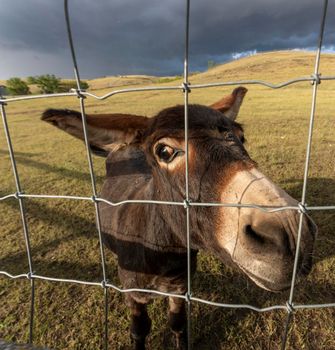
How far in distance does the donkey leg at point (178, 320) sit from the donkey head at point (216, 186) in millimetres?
1039

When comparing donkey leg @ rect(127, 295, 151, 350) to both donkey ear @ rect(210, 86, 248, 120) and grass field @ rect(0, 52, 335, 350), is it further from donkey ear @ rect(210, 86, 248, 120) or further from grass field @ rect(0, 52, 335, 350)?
donkey ear @ rect(210, 86, 248, 120)

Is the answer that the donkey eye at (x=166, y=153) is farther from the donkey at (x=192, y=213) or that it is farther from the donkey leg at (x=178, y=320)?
the donkey leg at (x=178, y=320)

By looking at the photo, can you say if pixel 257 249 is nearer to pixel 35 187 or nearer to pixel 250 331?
pixel 250 331

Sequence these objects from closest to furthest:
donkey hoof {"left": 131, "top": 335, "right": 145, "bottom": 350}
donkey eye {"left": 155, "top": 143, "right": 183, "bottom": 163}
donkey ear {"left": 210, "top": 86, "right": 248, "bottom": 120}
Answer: donkey eye {"left": 155, "top": 143, "right": 183, "bottom": 163} < donkey ear {"left": 210, "top": 86, "right": 248, "bottom": 120} < donkey hoof {"left": 131, "top": 335, "right": 145, "bottom": 350}

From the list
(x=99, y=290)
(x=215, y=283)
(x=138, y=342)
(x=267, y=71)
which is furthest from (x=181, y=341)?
(x=267, y=71)

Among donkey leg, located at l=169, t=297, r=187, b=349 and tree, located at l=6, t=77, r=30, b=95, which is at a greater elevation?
tree, located at l=6, t=77, r=30, b=95

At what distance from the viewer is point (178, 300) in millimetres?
2689

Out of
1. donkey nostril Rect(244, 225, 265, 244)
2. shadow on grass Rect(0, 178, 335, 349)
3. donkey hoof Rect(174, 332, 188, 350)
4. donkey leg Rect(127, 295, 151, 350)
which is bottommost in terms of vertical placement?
donkey hoof Rect(174, 332, 188, 350)

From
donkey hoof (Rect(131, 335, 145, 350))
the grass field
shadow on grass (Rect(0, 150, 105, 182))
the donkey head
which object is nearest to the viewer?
the donkey head

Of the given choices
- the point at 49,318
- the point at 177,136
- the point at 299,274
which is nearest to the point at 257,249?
the point at 299,274

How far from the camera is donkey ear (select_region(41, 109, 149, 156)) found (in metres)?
1.59

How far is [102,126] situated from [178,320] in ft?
6.48

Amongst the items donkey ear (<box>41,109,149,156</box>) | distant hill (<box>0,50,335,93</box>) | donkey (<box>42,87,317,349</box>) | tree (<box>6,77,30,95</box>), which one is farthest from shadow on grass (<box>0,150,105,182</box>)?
tree (<box>6,77,30,95</box>)

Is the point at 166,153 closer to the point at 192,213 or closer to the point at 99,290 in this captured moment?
the point at 192,213
